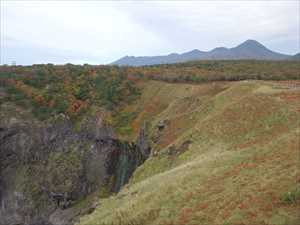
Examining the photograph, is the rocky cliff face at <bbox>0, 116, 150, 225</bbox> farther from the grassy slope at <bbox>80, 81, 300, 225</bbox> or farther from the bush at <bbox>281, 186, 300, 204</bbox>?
the bush at <bbox>281, 186, 300, 204</bbox>

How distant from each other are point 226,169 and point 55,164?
Result: 53.9 metres

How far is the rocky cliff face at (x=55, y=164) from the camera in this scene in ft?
236

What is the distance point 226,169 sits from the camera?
98.6 feet

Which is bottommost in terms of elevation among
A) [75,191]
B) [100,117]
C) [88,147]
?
[75,191]

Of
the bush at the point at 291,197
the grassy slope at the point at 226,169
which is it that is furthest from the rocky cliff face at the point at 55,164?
the bush at the point at 291,197

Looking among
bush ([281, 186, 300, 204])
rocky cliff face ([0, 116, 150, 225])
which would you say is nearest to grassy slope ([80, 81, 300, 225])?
bush ([281, 186, 300, 204])

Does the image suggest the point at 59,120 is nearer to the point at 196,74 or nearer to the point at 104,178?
the point at 104,178

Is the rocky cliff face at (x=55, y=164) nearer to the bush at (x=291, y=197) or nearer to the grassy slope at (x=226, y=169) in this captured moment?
the grassy slope at (x=226, y=169)

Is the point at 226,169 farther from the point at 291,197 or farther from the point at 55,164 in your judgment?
the point at 55,164

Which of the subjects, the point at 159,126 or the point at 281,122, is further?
the point at 159,126

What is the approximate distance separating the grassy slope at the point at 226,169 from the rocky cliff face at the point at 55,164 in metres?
17.6

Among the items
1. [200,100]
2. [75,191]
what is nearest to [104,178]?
[75,191]

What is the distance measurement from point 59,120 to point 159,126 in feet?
92.1

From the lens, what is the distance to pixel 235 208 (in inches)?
861
